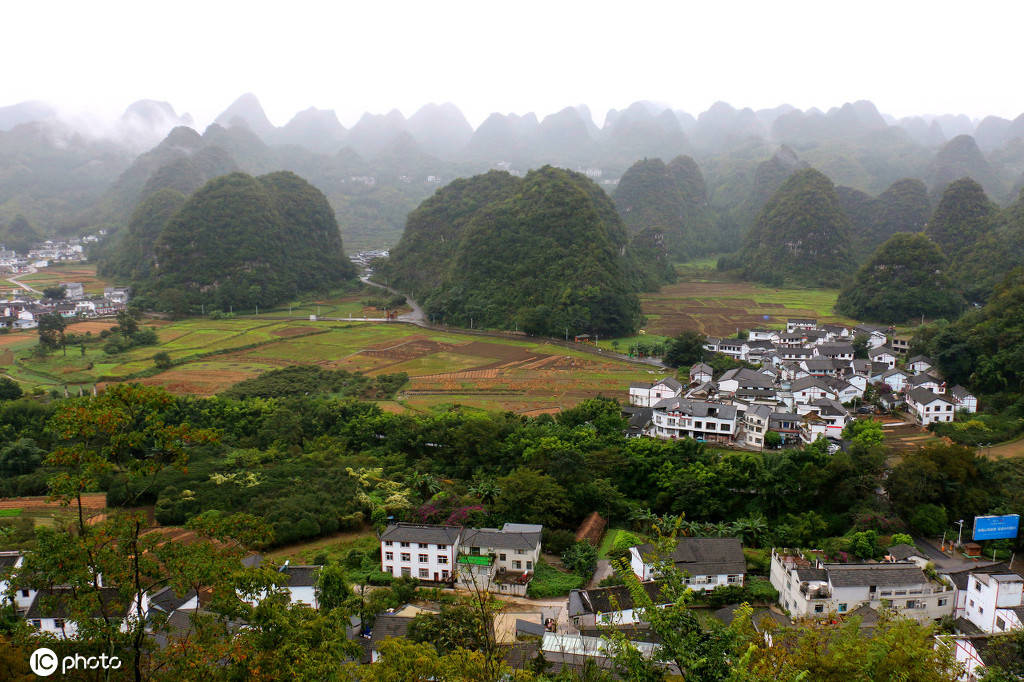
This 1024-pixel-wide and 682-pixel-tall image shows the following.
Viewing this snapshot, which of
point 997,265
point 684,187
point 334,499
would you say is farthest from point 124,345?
point 684,187

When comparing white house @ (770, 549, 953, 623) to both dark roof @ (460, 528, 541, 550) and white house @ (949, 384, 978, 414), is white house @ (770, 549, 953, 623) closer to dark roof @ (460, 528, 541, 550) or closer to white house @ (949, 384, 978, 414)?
dark roof @ (460, 528, 541, 550)

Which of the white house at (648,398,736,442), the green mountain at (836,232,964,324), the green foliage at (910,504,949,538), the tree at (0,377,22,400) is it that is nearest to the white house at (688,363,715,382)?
the white house at (648,398,736,442)

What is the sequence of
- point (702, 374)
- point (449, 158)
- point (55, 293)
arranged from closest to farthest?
point (702, 374)
point (55, 293)
point (449, 158)

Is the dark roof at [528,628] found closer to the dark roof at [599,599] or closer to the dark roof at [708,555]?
the dark roof at [599,599]

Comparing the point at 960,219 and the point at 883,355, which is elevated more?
the point at 960,219

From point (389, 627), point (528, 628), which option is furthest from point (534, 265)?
point (389, 627)

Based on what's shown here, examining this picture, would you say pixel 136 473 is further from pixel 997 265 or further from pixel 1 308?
pixel 997 265

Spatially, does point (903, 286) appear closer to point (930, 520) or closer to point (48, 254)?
point (930, 520)
